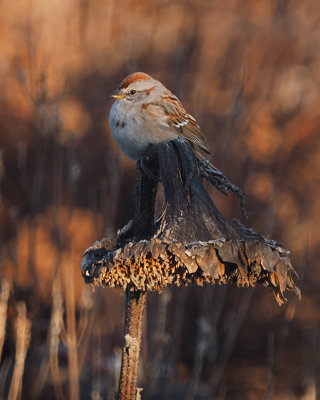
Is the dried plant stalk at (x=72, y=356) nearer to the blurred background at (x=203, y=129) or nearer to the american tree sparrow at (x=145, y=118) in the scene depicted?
the american tree sparrow at (x=145, y=118)

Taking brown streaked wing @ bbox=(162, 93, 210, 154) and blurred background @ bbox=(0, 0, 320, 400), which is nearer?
brown streaked wing @ bbox=(162, 93, 210, 154)

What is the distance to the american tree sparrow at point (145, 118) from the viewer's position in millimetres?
1816

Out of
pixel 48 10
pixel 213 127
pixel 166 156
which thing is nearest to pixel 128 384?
pixel 166 156

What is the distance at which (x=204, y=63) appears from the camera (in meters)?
4.34

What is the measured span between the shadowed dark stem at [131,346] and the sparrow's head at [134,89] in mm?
1091

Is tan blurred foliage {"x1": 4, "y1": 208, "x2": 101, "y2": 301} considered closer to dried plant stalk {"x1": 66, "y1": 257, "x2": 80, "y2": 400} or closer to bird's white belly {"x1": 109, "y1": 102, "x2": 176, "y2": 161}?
dried plant stalk {"x1": 66, "y1": 257, "x2": 80, "y2": 400}

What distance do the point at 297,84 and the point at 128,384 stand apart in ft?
12.3

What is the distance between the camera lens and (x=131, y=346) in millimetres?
1105

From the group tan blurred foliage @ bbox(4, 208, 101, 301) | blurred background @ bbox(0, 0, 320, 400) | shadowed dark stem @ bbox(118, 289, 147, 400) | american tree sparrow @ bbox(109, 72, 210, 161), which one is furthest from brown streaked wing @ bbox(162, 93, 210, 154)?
tan blurred foliage @ bbox(4, 208, 101, 301)

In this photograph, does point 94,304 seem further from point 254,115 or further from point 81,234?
point 254,115

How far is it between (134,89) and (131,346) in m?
1.22

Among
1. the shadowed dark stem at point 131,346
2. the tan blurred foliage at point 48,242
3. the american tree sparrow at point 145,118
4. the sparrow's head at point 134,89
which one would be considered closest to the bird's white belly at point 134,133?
the american tree sparrow at point 145,118

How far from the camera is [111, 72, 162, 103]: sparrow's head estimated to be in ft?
6.86

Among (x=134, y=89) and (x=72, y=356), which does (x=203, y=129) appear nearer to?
(x=134, y=89)
